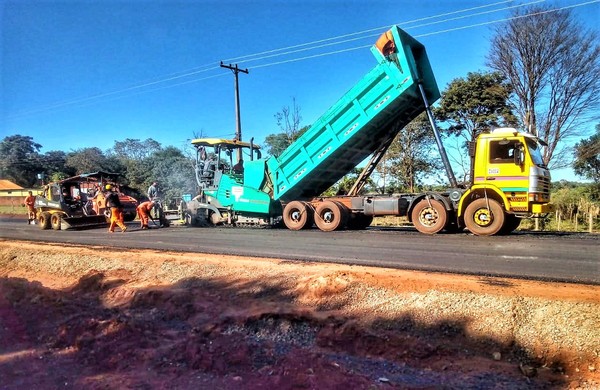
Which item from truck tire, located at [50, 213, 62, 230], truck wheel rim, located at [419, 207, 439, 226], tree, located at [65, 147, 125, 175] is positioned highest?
tree, located at [65, 147, 125, 175]

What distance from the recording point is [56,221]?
55.0 ft

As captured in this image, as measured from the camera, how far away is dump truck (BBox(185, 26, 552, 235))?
10.1 metres

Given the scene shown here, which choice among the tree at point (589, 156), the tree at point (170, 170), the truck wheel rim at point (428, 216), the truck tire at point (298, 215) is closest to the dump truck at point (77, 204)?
the truck tire at point (298, 215)

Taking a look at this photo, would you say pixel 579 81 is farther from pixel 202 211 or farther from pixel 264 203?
pixel 202 211

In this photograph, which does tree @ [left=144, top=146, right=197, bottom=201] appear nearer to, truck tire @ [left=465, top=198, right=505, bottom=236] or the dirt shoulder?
truck tire @ [left=465, top=198, right=505, bottom=236]

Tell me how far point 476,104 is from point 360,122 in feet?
38.2

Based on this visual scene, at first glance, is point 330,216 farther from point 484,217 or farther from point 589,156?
point 589,156

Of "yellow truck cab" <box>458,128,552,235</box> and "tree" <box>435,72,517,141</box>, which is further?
"tree" <box>435,72,517,141</box>

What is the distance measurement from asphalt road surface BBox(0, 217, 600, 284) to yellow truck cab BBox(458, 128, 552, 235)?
0.57 meters

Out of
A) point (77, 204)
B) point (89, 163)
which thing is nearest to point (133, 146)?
point (89, 163)

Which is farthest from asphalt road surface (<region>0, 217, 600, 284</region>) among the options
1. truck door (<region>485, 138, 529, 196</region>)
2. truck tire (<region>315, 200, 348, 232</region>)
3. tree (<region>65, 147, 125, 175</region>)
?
tree (<region>65, 147, 125, 175</region>)

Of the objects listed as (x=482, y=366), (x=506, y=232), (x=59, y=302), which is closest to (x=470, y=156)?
(x=506, y=232)

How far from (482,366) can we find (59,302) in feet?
19.9

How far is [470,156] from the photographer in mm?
10594
